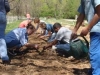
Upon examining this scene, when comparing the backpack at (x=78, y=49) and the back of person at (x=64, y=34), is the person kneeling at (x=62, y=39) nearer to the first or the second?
the back of person at (x=64, y=34)

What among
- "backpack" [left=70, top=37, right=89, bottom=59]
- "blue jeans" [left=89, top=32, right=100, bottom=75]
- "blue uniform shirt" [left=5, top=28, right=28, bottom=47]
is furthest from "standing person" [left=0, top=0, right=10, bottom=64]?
"blue jeans" [left=89, top=32, right=100, bottom=75]

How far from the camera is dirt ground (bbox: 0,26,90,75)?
518cm

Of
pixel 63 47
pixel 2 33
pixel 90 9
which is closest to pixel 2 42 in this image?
pixel 2 33

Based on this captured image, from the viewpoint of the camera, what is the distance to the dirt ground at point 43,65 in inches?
204

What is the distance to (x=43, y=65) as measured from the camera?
5969 millimetres

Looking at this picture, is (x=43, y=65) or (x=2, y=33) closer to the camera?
(x=2, y=33)

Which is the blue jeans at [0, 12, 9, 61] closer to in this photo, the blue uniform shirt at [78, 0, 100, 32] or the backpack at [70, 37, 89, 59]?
the backpack at [70, 37, 89, 59]

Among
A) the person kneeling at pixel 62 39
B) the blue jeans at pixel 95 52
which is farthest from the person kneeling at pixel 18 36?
the blue jeans at pixel 95 52

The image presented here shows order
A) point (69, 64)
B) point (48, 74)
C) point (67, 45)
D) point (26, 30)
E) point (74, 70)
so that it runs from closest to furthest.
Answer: point (48, 74) → point (74, 70) → point (69, 64) → point (26, 30) → point (67, 45)

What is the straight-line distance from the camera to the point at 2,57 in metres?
5.64

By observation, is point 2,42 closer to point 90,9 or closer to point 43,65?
point 43,65

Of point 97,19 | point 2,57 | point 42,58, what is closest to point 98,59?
point 97,19

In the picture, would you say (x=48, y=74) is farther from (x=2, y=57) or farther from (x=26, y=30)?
(x=26, y=30)

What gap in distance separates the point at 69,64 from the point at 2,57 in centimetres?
142
